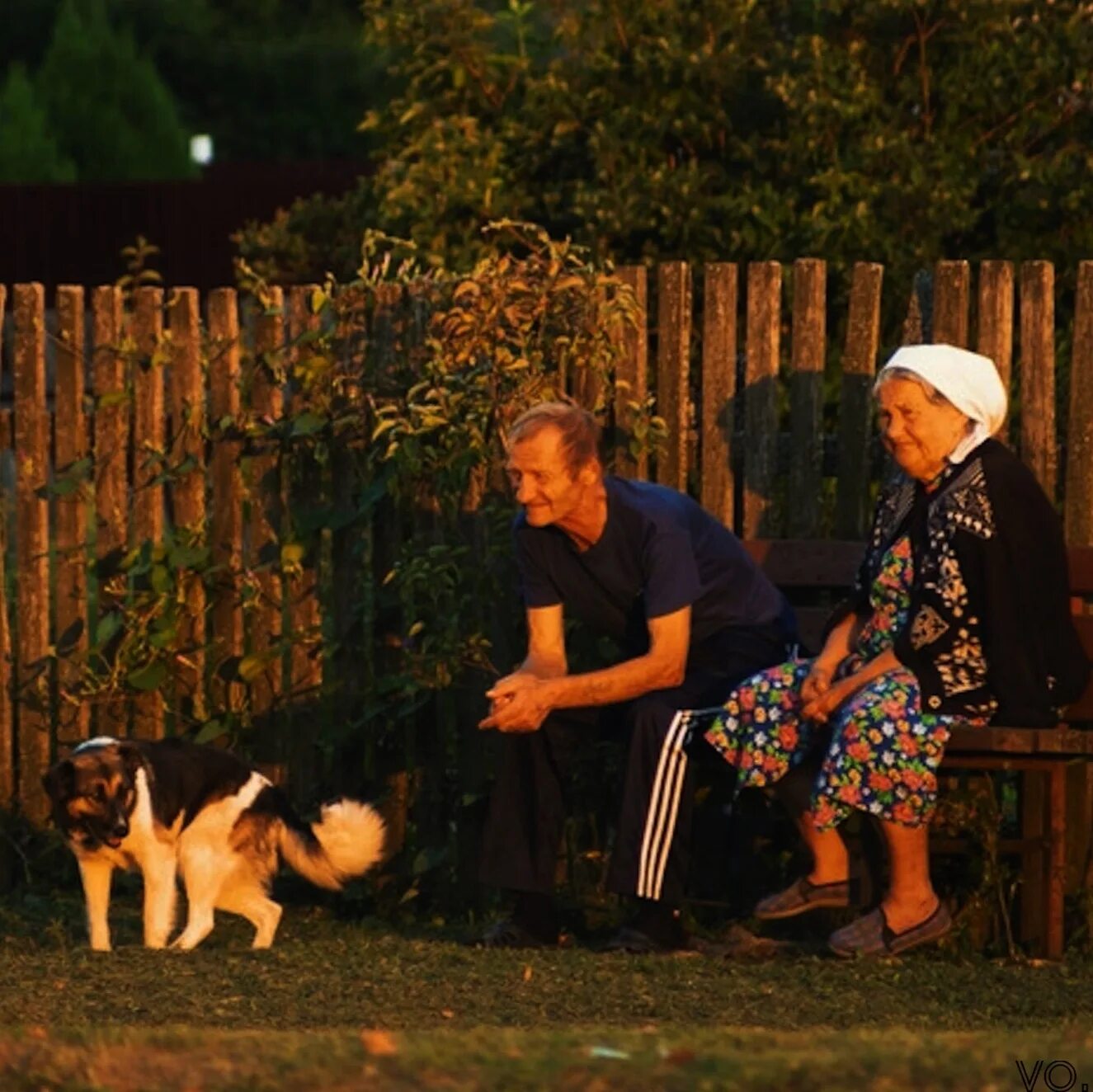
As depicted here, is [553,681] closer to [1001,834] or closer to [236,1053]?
[1001,834]

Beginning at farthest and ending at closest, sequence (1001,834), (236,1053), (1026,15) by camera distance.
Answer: (1026,15), (1001,834), (236,1053)

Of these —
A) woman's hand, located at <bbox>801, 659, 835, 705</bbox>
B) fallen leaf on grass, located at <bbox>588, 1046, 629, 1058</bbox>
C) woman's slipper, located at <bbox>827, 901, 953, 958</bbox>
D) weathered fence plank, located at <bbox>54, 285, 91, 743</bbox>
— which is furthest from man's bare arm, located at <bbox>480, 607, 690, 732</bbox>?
fallen leaf on grass, located at <bbox>588, 1046, 629, 1058</bbox>

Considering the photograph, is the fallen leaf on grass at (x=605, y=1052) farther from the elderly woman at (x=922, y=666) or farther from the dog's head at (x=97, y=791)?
the dog's head at (x=97, y=791)

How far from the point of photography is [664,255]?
1150 cm

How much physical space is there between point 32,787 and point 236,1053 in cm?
426

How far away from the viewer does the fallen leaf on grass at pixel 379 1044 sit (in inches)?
197

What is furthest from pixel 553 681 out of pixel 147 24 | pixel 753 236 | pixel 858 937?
pixel 147 24

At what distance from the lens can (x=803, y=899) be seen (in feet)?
24.2

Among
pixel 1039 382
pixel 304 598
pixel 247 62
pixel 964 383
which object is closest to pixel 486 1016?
pixel 964 383

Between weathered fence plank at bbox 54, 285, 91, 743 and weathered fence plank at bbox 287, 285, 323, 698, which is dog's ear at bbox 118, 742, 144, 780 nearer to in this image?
weathered fence plank at bbox 287, 285, 323, 698

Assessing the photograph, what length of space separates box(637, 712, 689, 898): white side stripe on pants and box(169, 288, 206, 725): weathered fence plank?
6.69 feet

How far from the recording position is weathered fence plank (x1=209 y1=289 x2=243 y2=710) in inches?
352

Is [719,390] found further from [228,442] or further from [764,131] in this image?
[764,131]

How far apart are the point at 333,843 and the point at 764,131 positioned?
4688 millimetres
